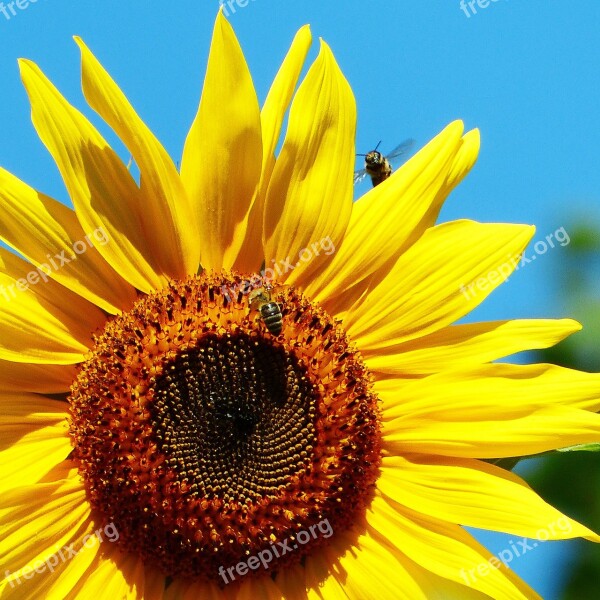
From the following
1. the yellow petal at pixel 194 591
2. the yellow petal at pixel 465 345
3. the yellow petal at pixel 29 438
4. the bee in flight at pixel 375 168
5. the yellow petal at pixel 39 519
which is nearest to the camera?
the yellow petal at pixel 39 519

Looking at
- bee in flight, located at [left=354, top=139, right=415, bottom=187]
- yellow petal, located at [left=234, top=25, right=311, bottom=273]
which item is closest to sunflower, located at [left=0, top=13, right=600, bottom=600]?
yellow petal, located at [left=234, top=25, right=311, bottom=273]

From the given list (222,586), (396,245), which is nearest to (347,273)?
(396,245)

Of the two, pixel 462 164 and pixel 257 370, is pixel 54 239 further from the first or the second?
pixel 462 164

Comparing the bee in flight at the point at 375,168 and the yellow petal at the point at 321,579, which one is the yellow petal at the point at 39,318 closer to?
the yellow petal at the point at 321,579

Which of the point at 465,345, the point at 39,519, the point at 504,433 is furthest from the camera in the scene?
the point at 465,345

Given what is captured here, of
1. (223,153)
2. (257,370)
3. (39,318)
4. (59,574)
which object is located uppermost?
(223,153)

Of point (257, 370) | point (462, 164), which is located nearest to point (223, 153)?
point (257, 370)

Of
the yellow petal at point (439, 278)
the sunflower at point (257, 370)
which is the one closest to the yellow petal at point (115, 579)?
the sunflower at point (257, 370)
